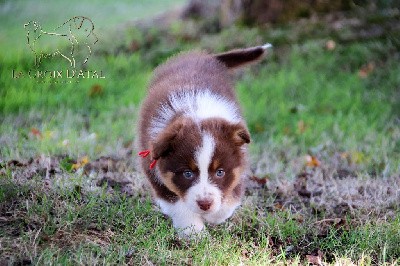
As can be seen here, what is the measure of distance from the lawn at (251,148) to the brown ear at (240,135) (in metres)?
0.70

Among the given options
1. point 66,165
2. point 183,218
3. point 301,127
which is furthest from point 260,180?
point 301,127

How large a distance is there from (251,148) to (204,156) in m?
2.80

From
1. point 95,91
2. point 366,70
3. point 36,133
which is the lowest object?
point 366,70

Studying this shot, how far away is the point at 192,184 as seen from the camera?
3.95 metres

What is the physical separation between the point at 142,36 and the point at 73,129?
3.67m

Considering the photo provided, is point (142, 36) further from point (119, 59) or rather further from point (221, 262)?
point (221, 262)

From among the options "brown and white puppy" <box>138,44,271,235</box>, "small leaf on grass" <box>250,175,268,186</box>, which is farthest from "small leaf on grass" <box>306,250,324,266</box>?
"small leaf on grass" <box>250,175,268,186</box>

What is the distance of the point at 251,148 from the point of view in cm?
664

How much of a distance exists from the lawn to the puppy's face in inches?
14.9

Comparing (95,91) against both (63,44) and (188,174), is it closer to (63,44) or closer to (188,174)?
(63,44)

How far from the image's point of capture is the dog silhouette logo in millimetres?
8773

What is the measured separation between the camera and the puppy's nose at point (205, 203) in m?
3.87

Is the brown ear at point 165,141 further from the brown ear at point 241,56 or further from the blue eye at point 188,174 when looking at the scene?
the brown ear at point 241,56

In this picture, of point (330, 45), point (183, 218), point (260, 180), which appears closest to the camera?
point (183, 218)
